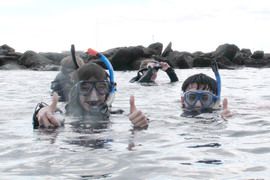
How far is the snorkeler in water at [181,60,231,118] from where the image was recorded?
695 cm

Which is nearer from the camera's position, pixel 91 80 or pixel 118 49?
pixel 91 80

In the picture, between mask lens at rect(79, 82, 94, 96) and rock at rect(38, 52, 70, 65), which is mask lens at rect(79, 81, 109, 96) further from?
rock at rect(38, 52, 70, 65)

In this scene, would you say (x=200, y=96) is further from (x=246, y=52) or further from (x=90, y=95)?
(x=246, y=52)

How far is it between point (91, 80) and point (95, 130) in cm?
61

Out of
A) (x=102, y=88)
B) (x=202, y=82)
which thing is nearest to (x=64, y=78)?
(x=202, y=82)

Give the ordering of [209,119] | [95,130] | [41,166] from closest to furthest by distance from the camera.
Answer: [41,166], [95,130], [209,119]

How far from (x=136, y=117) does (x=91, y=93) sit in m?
0.87

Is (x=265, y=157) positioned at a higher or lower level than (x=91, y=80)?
lower

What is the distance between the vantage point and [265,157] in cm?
417

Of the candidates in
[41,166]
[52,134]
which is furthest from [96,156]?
[52,134]

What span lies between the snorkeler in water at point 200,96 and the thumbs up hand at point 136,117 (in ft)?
5.19

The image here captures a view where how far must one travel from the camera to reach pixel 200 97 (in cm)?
697

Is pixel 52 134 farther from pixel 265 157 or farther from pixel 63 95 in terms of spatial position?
pixel 63 95

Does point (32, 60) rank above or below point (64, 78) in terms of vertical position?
below
